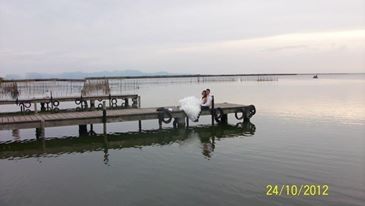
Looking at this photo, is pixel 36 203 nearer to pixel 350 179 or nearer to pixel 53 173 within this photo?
pixel 53 173

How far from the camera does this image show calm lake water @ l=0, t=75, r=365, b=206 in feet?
36.4

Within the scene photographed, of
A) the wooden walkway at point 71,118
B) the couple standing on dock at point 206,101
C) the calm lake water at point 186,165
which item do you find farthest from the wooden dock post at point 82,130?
the couple standing on dock at point 206,101

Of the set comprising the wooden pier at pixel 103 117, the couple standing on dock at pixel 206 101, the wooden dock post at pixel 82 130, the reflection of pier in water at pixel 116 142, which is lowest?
the reflection of pier in water at pixel 116 142

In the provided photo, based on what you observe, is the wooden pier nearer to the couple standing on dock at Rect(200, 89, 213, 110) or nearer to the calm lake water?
the couple standing on dock at Rect(200, 89, 213, 110)

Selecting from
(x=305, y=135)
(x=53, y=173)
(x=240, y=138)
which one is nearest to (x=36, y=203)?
(x=53, y=173)

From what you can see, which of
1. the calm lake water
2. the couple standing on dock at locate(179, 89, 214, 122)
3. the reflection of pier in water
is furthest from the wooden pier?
the calm lake water

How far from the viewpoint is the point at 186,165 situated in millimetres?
14633

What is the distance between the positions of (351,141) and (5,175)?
51.7 ft

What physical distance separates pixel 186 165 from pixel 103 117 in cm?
814

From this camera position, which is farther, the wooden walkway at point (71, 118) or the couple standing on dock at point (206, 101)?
the couple standing on dock at point (206, 101)

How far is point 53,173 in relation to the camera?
14.0 meters

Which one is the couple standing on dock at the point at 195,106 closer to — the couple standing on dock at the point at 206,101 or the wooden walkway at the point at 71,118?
the couple standing on dock at the point at 206,101
